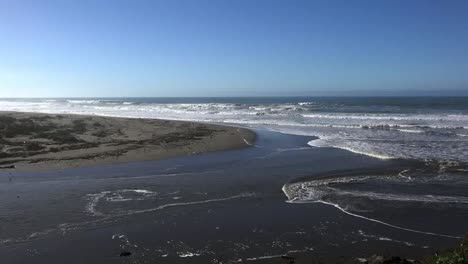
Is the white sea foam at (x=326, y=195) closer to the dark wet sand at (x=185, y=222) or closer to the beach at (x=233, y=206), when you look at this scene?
the beach at (x=233, y=206)

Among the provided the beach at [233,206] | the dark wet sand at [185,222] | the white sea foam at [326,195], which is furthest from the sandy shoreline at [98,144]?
the white sea foam at [326,195]

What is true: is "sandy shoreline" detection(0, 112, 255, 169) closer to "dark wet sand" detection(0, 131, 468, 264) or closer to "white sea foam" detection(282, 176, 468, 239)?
"dark wet sand" detection(0, 131, 468, 264)

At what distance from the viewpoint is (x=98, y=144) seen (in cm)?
2206

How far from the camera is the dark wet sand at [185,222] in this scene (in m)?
8.10

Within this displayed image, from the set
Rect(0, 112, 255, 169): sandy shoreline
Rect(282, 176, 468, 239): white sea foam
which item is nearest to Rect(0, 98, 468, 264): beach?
Rect(282, 176, 468, 239): white sea foam

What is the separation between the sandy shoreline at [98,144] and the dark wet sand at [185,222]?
2.28m

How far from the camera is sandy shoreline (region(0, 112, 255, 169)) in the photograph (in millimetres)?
17922

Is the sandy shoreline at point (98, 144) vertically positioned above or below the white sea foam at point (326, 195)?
above

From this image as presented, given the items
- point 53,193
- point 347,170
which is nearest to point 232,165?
point 347,170

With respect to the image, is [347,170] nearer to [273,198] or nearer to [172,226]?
[273,198]

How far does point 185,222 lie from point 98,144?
44.0ft

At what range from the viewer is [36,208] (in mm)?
11016

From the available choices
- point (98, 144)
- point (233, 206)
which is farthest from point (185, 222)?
point (98, 144)

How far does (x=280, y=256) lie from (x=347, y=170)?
8474mm
